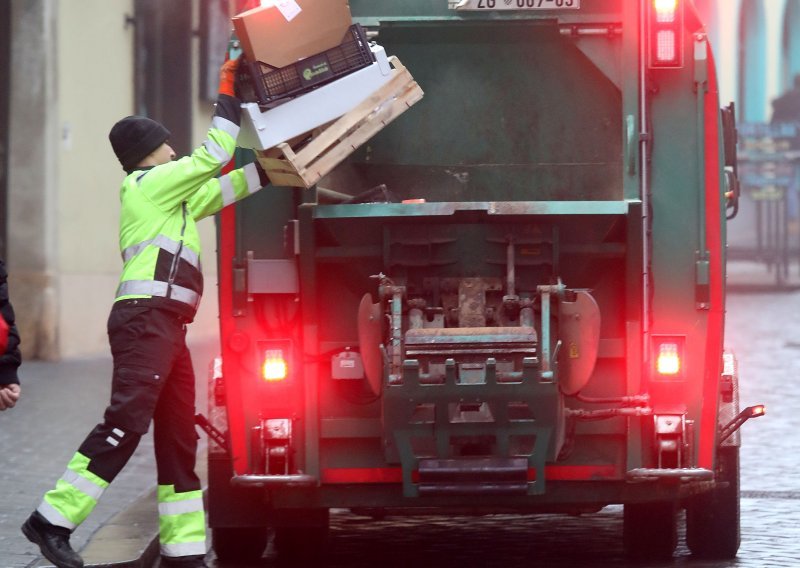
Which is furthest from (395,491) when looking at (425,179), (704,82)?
(704,82)

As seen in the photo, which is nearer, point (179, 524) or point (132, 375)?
point (132, 375)

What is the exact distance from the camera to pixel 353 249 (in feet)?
22.1

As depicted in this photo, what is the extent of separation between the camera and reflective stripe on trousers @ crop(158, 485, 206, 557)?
22.2 feet

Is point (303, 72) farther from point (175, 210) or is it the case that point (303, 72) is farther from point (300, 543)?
point (300, 543)

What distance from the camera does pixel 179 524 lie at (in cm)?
680

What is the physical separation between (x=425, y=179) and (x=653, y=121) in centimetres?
109

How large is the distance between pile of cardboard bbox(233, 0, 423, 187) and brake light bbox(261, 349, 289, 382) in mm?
612

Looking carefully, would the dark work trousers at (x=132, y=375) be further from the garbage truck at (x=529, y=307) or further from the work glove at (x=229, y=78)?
the work glove at (x=229, y=78)

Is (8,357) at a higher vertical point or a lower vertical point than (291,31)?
lower

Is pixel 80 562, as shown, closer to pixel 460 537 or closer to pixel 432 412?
pixel 432 412

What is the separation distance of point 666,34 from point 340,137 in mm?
1215

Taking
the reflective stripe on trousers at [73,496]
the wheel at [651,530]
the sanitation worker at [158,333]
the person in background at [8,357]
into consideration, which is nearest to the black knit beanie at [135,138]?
the sanitation worker at [158,333]

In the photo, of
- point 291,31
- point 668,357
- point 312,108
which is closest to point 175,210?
point 312,108

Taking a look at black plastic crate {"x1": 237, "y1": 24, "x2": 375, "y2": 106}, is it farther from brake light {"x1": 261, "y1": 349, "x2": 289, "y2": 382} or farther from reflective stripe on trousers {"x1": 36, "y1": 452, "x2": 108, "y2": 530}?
reflective stripe on trousers {"x1": 36, "y1": 452, "x2": 108, "y2": 530}
